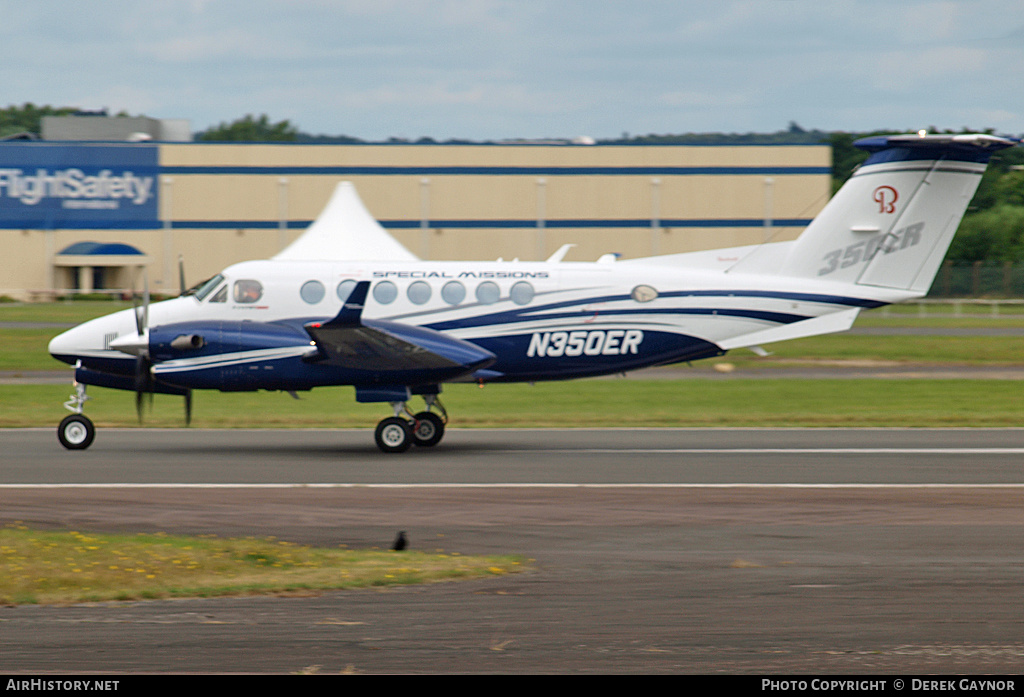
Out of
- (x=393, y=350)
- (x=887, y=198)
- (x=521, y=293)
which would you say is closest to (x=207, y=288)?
(x=393, y=350)

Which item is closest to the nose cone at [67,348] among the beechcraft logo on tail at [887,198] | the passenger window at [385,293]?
the passenger window at [385,293]

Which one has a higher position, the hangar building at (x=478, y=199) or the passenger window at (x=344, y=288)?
the hangar building at (x=478, y=199)

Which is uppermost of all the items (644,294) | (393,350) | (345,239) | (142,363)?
(345,239)

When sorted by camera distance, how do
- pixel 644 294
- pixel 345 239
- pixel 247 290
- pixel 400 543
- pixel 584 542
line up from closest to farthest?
pixel 400 543 → pixel 584 542 → pixel 247 290 → pixel 644 294 → pixel 345 239

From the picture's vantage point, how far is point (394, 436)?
1661 cm

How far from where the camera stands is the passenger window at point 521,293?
1723 centimetres

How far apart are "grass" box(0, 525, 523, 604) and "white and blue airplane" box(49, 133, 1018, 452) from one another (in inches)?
247

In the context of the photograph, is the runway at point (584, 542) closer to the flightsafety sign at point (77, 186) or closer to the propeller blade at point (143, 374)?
the propeller blade at point (143, 374)

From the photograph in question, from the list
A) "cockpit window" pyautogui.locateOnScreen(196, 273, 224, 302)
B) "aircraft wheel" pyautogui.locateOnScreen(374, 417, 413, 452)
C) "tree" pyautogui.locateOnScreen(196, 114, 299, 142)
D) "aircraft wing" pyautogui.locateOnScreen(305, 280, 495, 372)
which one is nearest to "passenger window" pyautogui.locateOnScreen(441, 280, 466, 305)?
"aircraft wing" pyautogui.locateOnScreen(305, 280, 495, 372)

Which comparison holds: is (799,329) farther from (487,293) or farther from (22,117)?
(22,117)

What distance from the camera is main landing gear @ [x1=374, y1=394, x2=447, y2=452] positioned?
16.6 metres

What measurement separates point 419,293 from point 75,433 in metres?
5.49

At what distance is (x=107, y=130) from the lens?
224ft

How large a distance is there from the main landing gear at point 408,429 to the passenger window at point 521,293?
1964 mm
